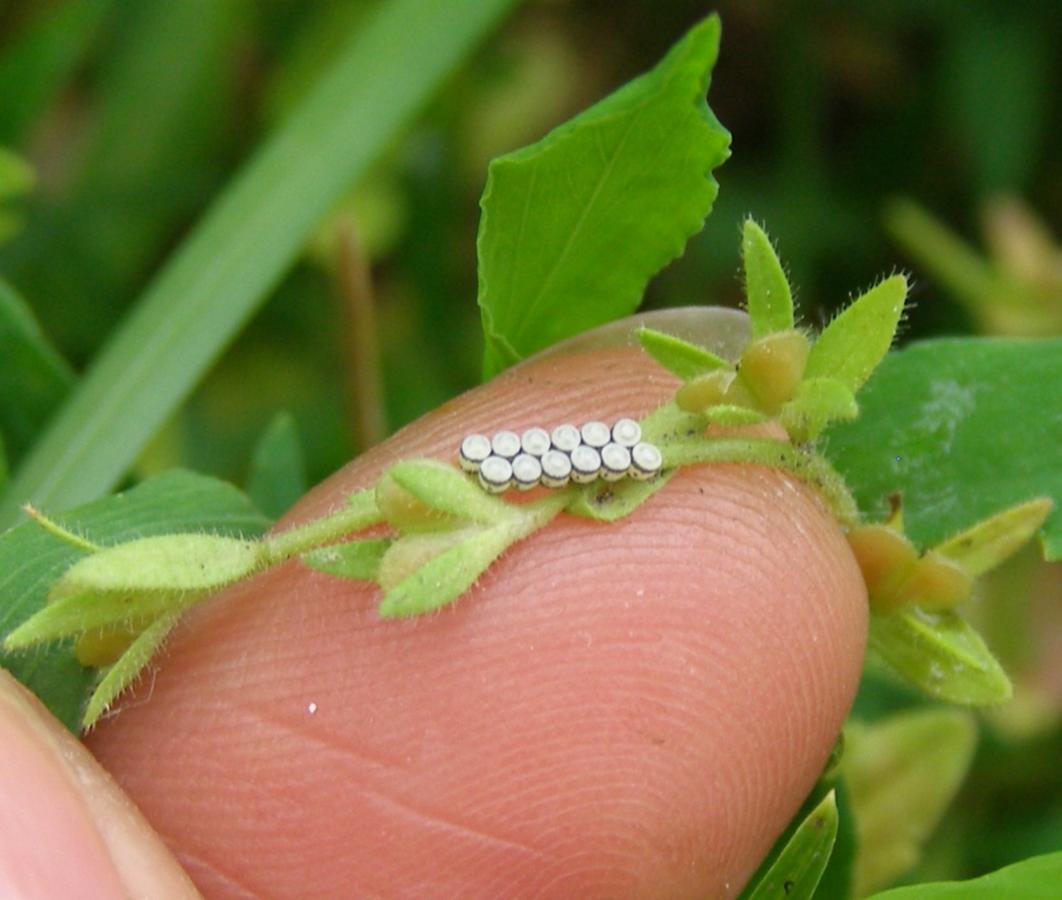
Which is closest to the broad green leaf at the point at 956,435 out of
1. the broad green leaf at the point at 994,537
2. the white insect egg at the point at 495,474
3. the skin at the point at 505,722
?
the broad green leaf at the point at 994,537

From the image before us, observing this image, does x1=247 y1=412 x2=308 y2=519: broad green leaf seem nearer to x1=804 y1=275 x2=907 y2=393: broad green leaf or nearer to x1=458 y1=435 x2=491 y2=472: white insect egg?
x1=458 y1=435 x2=491 y2=472: white insect egg

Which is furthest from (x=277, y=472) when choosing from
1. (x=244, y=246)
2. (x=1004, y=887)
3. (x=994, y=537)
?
(x=1004, y=887)

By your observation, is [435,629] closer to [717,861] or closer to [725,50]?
[717,861]

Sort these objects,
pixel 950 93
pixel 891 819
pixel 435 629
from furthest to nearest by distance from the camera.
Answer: pixel 950 93 → pixel 891 819 → pixel 435 629

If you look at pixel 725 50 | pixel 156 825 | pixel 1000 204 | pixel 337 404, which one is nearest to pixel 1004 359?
pixel 156 825

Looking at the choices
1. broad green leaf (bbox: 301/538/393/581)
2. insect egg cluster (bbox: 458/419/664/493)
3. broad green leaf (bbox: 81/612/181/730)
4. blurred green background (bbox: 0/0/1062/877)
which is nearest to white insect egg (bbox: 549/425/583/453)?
insect egg cluster (bbox: 458/419/664/493)
